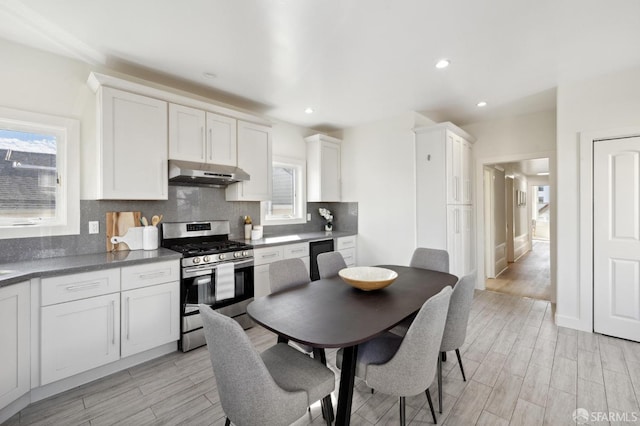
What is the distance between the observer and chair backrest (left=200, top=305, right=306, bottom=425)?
3.62 feet

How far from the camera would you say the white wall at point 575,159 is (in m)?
2.80

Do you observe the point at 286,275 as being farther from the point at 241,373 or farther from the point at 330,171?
the point at 330,171

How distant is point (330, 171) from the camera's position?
4543 millimetres

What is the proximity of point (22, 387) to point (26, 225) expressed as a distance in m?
1.19

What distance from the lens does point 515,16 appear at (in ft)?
6.28

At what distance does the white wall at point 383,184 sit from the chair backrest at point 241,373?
3.10 meters

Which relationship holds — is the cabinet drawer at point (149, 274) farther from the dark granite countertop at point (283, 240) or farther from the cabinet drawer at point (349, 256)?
the cabinet drawer at point (349, 256)

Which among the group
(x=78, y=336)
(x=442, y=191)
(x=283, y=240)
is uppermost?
(x=442, y=191)

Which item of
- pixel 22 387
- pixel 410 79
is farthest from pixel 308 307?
pixel 410 79

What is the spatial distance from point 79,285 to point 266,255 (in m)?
1.67

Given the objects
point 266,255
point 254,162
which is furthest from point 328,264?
point 254,162

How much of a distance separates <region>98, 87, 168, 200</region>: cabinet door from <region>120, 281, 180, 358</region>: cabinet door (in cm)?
86

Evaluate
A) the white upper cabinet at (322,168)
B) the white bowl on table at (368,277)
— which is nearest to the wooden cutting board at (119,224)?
the white bowl on table at (368,277)

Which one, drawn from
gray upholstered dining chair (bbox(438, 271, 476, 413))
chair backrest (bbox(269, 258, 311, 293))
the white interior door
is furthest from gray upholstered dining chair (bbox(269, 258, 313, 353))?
the white interior door
